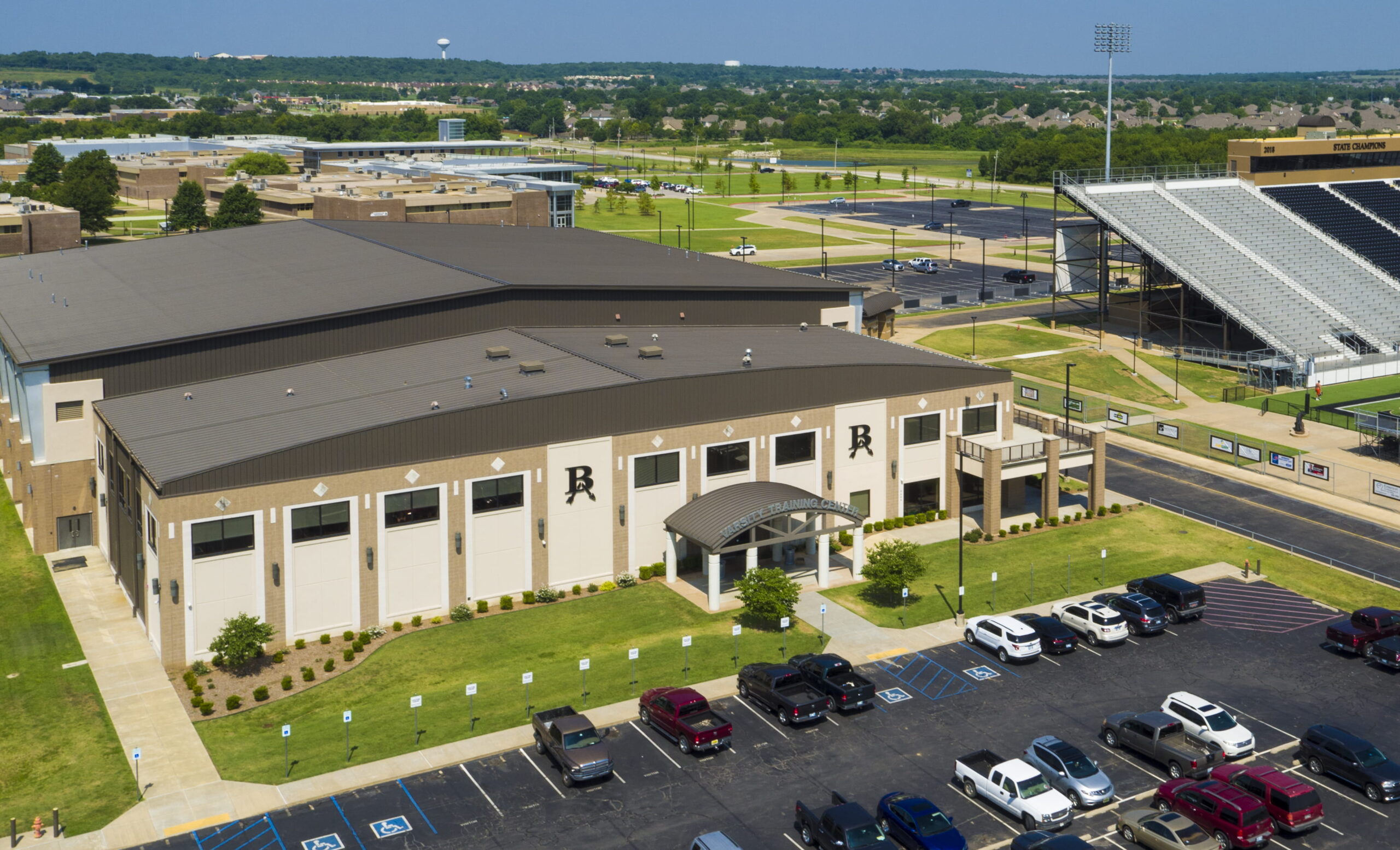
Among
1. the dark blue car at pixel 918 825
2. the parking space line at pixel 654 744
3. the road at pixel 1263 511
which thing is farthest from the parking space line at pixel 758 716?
the road at pixel 1263 511

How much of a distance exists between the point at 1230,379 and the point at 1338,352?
31.5 feet

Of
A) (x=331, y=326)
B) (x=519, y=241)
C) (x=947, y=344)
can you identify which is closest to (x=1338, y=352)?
(x=947, y=344)

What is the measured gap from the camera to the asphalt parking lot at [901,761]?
38750mm

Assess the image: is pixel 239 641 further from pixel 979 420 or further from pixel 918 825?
pixel 979 420

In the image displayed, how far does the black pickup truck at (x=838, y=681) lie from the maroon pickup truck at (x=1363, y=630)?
19.1 meters

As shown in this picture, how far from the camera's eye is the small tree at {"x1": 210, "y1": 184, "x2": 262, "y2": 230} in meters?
160

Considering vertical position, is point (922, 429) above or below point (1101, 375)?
above

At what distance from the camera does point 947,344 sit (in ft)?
367

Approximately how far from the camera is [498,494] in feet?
183

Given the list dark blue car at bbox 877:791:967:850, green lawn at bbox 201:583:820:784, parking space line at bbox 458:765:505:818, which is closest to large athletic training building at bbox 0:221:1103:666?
green lawn at bbox 201:583:820:784

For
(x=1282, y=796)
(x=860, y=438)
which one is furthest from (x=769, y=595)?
(x=1282, y=796)

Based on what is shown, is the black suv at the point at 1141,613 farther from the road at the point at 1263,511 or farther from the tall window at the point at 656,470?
the tall window at the point at 656,470

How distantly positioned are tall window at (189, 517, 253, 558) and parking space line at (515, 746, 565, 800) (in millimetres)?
14801

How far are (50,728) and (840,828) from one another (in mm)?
27687
